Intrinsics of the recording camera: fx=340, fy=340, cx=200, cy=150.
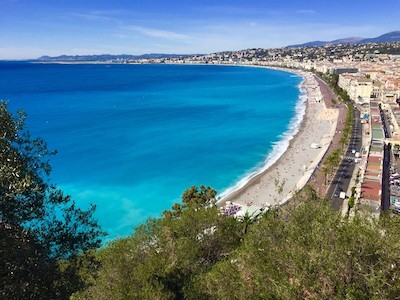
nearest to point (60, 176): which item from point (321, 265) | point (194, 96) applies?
point (321, 265)

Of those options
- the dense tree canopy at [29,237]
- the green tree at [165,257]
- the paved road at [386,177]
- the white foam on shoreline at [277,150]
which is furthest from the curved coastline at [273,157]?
the dense tree canopy at [29,237]

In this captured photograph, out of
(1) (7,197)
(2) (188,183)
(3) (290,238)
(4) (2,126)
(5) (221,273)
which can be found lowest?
(2) (188,183)

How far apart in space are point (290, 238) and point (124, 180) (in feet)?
117

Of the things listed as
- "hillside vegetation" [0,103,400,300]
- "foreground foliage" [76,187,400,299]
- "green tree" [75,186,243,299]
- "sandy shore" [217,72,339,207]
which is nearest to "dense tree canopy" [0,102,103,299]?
"hillside vegetation" [0,103,400,300]

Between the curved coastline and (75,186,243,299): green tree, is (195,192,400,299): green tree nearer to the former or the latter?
(75,186,243,299): green tree

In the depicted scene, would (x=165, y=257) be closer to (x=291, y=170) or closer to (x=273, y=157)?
(x=291, y=170)

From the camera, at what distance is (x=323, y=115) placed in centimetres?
7938

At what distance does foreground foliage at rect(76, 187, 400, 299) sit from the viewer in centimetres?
939

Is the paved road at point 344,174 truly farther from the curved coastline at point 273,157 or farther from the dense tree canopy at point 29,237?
the dense tree canopy at point 29,237

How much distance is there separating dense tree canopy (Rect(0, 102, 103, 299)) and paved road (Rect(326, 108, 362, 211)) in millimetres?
27358

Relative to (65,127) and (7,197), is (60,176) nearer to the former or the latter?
(65,127)

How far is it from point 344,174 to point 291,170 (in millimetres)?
7030

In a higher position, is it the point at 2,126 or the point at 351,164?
the point at 2,126

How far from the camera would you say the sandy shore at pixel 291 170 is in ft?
124
